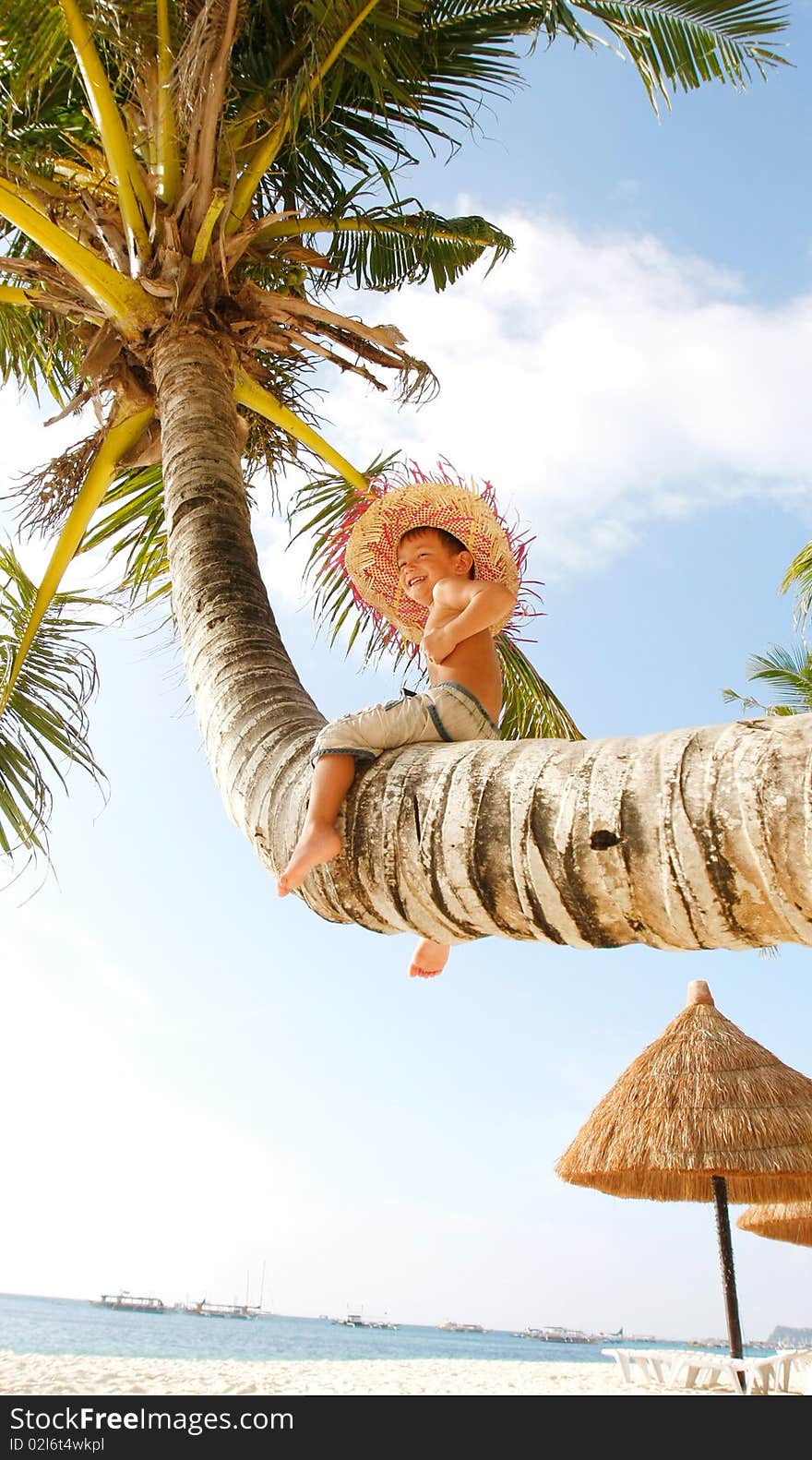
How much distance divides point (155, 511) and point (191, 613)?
3147mm

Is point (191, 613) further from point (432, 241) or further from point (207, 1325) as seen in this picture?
point (207, 1325)

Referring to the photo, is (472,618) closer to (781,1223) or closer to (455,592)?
(455,592)

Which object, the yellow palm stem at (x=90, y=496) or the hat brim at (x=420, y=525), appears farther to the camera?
the yellow palm stem at (x=90, y=496)

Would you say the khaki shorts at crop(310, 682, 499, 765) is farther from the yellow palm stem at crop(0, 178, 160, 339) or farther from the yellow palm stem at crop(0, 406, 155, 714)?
the yellow palm stem at crop(0, 406, 155, 714)

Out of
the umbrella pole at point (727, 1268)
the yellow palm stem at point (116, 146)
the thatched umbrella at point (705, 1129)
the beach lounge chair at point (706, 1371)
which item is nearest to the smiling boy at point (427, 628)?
the yellow palm stem at point (116, 146)

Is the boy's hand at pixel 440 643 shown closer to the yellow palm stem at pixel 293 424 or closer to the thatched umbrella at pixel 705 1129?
the yellow palm stem at pixel 293 424

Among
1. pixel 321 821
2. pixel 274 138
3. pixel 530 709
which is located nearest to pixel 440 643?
pixel 321 821

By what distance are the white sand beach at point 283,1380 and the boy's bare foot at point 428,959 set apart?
8584 millimetres

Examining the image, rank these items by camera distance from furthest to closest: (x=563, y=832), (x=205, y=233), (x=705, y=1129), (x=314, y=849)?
1. (x=705, y=1129)
2. (x=205, y=233)
3. (x=314, y=849)
4. (x=563, y=832)

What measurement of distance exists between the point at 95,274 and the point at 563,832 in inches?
138

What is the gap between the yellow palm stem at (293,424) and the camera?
4609 mm

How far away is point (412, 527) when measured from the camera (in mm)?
3008

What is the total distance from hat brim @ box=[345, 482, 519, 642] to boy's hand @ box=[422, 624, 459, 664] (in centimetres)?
49
